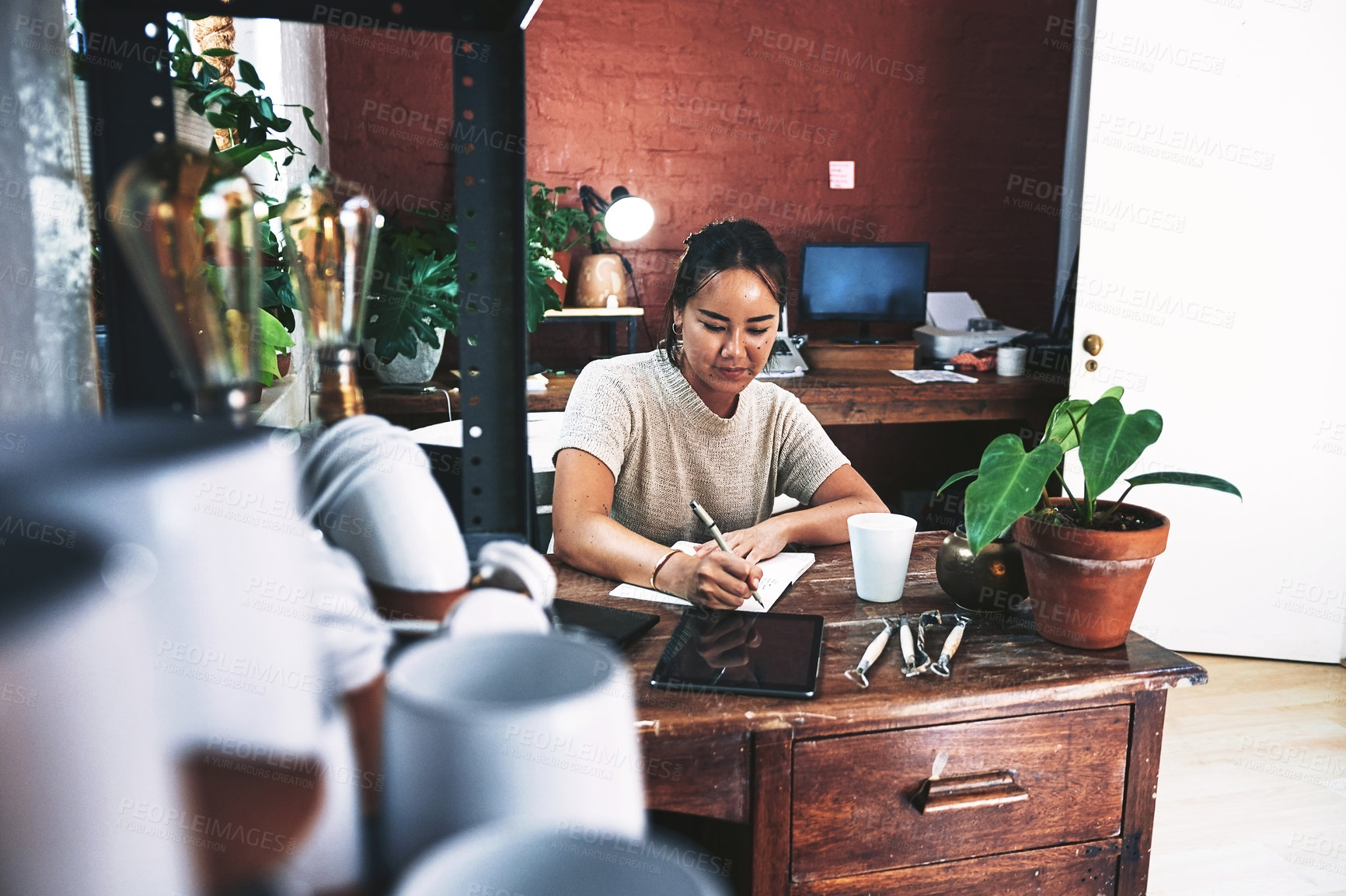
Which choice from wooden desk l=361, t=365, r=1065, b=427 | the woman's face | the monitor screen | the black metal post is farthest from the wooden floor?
the black metal post

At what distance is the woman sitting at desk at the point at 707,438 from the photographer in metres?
1.50

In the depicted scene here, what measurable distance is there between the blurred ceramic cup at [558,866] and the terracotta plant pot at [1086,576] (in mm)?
824

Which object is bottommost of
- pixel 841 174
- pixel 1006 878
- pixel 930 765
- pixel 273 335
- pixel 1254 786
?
pixel 1254 786

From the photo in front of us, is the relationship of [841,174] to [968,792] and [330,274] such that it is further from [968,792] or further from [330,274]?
[330,274]

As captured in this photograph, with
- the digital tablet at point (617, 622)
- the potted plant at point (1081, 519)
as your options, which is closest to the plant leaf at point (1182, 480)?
the potted plant at point (1081, 519)

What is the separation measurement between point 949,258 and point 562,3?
1.78 metres

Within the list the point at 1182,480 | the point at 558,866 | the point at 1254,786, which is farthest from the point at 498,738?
the point at 1254,786

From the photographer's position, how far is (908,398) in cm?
292

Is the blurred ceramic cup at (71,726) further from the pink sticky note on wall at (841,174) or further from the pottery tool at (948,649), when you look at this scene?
the pink sticky note on wall at (841,174)

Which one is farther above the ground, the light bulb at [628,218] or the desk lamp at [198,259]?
the light bulb at [628,218]

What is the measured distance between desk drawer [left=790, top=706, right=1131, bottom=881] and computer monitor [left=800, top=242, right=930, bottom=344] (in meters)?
2.59

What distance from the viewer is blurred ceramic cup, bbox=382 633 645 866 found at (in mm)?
235

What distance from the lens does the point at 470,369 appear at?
13.4 inches

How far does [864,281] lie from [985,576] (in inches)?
98.6
